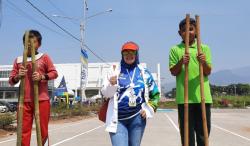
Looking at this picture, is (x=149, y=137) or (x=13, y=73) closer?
(x=13, y=73)

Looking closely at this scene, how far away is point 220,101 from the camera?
3086 inches

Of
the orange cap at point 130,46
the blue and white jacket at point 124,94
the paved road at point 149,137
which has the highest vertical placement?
the orange cap at point 130,46

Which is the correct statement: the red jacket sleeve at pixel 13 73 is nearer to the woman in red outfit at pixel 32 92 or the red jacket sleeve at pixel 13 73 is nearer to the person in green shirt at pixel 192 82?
the woman in red outfit at pixel 32 92

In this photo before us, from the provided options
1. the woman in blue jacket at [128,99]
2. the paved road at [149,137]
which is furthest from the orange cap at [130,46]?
the paved road at [149,137]

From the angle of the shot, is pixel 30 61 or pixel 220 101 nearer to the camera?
pixel 30 61

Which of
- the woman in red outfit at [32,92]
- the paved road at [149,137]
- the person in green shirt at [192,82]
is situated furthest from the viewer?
the paved road at [149,137]

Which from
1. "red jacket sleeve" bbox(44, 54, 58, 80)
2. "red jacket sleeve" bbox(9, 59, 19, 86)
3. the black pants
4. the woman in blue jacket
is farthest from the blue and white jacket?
"red jacket sleeve" bbox(9, 59, 19, 86)

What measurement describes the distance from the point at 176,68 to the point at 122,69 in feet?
2.09

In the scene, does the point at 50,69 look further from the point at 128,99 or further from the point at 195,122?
the point at 195,122

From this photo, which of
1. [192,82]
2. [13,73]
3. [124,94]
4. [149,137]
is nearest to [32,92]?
[13,73]

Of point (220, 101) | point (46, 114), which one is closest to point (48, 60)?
point (46, 114)

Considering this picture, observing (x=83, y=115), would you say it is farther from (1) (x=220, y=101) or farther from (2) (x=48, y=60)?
(1) (x=220, y=101)

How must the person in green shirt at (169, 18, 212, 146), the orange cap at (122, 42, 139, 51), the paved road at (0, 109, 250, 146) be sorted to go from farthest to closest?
the paved road at (0, 109, 250, 146)
the person in green shirt at (169, 18, 212, 146)
the orange cap at (122, 42, 139, 51)

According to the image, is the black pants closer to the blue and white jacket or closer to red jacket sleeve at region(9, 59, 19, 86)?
the blue and white jacket
